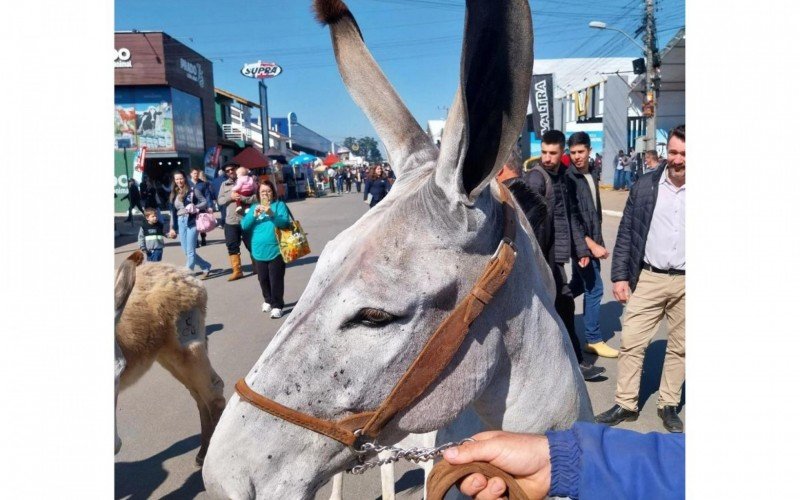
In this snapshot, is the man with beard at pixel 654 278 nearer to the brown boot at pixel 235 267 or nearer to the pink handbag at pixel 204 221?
the brown boot at pixel 235 267

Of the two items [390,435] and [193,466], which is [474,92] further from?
[193,466]

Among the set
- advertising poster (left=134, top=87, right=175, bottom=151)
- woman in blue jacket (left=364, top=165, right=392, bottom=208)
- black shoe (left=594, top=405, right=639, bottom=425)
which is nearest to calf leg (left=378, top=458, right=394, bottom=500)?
black shoe (left=594, top=405, right=639, bottom=425)

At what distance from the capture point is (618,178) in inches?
1073

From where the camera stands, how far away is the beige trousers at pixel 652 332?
394 cm

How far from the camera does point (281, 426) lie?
4.07 ft

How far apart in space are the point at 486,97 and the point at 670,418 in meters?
3.85

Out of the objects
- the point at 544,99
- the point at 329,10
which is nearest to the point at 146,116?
the point at 544,99

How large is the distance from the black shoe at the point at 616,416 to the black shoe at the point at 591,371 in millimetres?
698

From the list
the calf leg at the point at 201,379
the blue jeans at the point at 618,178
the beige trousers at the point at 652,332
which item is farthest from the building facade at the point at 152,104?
the beige trousers at the point at 652,332

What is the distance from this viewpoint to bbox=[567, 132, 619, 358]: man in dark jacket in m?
5.24

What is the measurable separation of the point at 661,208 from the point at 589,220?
1399 mm

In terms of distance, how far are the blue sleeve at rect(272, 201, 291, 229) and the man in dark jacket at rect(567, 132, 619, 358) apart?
3.92 metres

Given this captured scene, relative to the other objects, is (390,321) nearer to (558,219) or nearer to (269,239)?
(558,219)

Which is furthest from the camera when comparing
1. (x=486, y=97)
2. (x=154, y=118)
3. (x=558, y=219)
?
(x=154, y=118)
